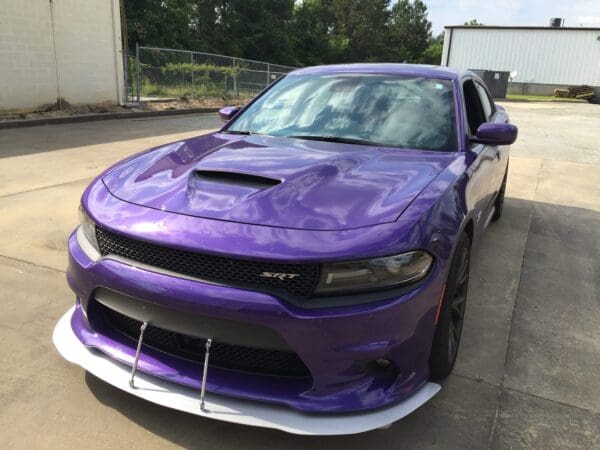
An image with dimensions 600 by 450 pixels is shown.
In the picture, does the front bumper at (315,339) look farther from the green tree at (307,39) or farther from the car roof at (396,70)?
the green tree at (307,39)

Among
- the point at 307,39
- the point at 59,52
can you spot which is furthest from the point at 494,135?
the point at 307,39

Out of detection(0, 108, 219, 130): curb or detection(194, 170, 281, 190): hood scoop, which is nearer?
detection(194, 170, 281, 190): hood scoop

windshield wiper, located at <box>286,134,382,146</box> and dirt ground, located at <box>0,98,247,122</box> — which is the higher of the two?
windshield wiper, located at <box>286,134,382,146</box>

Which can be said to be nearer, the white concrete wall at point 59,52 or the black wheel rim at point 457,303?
the black wheel rim at point 457,303

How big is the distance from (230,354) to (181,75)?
18217mm

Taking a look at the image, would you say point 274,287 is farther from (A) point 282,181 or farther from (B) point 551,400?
(B) point 551,400

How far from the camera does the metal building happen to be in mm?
38219

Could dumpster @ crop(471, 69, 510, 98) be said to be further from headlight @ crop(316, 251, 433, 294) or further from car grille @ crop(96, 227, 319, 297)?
car grille @ crop(96, 227, 319, 297)

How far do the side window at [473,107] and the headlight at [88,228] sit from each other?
2.55 metres

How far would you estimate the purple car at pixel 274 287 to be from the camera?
196 cm

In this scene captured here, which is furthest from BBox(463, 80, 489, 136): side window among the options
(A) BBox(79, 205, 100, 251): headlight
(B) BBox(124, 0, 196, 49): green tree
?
(B) BBox(124, 0, 196, 49): green tree

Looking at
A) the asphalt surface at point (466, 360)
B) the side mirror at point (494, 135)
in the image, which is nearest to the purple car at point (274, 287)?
the asphalt surface at point (466, 360)

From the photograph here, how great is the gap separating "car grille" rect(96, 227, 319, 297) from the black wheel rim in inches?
34.0

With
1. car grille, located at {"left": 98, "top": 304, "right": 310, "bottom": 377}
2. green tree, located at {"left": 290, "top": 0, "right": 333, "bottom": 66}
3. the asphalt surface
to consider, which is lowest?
the asphalt surface
